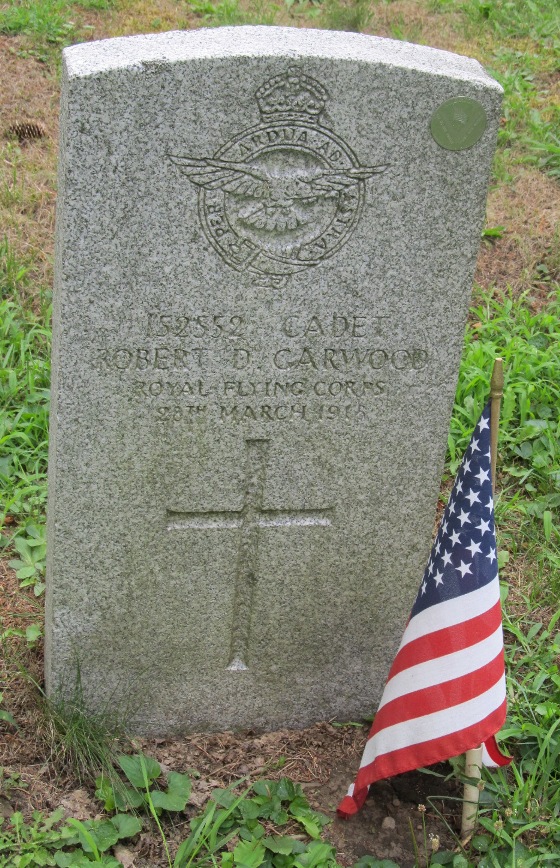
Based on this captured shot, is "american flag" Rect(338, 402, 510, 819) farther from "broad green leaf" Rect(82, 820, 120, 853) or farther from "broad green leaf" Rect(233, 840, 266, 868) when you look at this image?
"broad green leaf" Rect(82, 820, 120, 853)

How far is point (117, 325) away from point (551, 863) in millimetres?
1720

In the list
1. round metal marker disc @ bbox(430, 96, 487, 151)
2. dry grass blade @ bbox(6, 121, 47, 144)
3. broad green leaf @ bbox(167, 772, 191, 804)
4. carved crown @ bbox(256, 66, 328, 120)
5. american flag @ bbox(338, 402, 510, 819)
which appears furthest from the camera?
dry grass blade @ bbox(6, 121, 47, 144)

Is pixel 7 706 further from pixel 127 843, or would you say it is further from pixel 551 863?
pixel 551 863

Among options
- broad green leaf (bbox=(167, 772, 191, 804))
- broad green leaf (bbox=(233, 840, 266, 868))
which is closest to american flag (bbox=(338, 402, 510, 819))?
broad green leaf (bbox=(233, 840, 266, 868))

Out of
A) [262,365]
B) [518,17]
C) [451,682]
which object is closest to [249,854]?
[451,682]

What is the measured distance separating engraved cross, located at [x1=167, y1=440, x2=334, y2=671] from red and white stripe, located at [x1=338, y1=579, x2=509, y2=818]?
425 millimetres

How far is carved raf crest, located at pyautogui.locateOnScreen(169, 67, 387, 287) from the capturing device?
83.7 inches

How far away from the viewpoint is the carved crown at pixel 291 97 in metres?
2.09

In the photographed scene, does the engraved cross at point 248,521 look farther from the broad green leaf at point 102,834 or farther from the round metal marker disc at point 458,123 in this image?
the round metal marker disc at point 458,123

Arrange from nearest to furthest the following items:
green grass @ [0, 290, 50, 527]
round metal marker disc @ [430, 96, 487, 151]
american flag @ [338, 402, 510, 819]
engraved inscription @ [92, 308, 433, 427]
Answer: round metal marker disc @ [430, 96, 487, 151] → engraved inscription @ [92, 308, 433, 427] → american flag @ [338, 402, 510, 819] → green grass @ [0, 290, 50, 527]

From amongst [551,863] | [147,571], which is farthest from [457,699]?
[147,571]

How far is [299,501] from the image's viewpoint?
2646 millimetres

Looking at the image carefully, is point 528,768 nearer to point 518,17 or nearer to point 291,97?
point 291,97

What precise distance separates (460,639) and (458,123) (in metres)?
1.23
